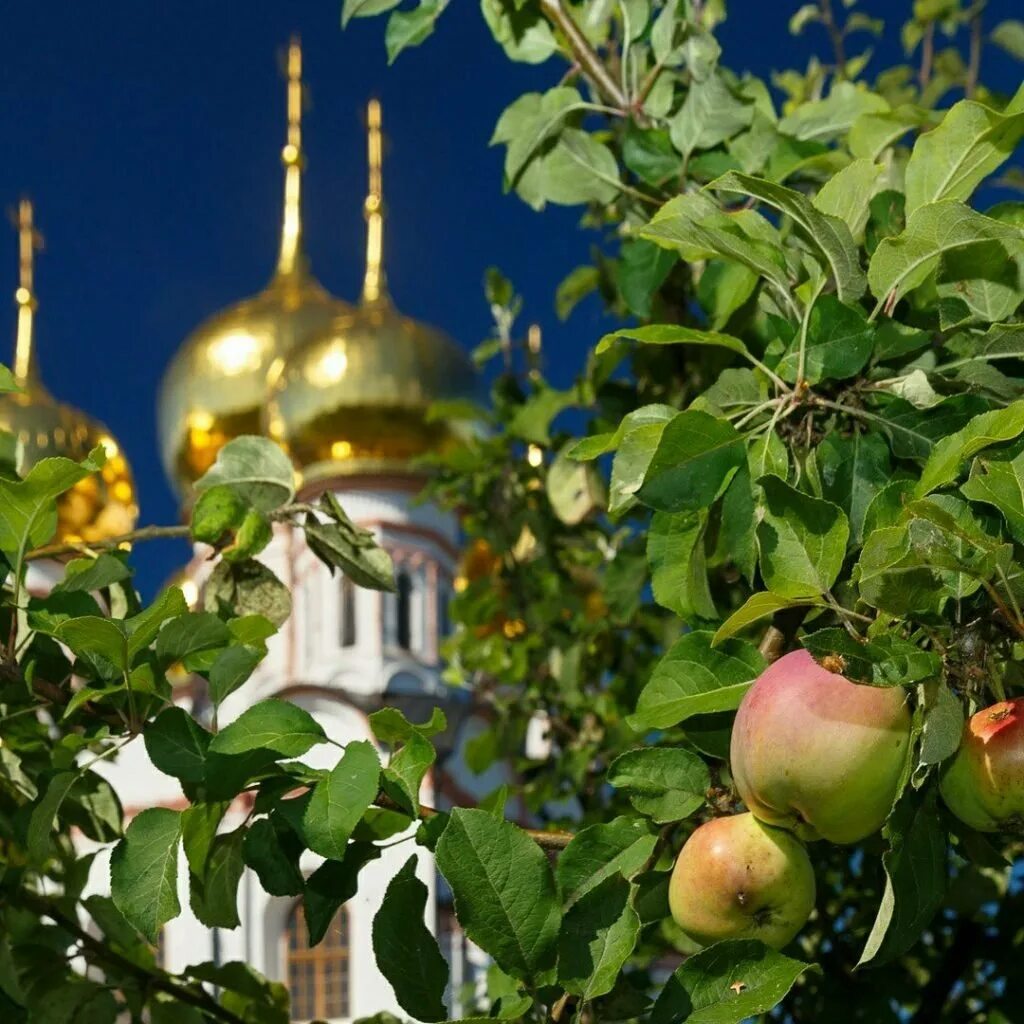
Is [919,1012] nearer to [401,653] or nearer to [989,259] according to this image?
[989,259]

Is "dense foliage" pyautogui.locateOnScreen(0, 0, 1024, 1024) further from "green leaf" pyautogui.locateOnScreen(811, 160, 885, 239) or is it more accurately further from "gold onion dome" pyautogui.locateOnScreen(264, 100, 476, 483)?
"gold onion dome" pyautogui.locateOnScreen(264, 100, 476, 483)

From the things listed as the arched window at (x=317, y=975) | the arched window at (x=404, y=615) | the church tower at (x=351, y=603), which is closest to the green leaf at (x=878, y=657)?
the church tower at (x=351, y=603)

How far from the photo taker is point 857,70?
4105mm

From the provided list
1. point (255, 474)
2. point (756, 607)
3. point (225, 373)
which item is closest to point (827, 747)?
point (756, 607)

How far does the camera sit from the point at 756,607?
1175 mm

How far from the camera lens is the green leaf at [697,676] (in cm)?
127

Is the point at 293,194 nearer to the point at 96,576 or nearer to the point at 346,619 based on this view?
the point at 346,619

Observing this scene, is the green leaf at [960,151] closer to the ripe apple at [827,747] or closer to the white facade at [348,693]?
the ripe apple at [827,747]

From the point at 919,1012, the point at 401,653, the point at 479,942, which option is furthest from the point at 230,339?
the point at 479,942

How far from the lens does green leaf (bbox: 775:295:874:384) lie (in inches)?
52.1

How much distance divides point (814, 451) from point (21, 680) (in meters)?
0.70

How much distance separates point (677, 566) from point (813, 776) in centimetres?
33

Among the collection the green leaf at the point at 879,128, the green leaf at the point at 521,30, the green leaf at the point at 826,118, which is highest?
the green leaf at the point at 521,30

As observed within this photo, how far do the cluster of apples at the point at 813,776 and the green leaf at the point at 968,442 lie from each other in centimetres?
15
